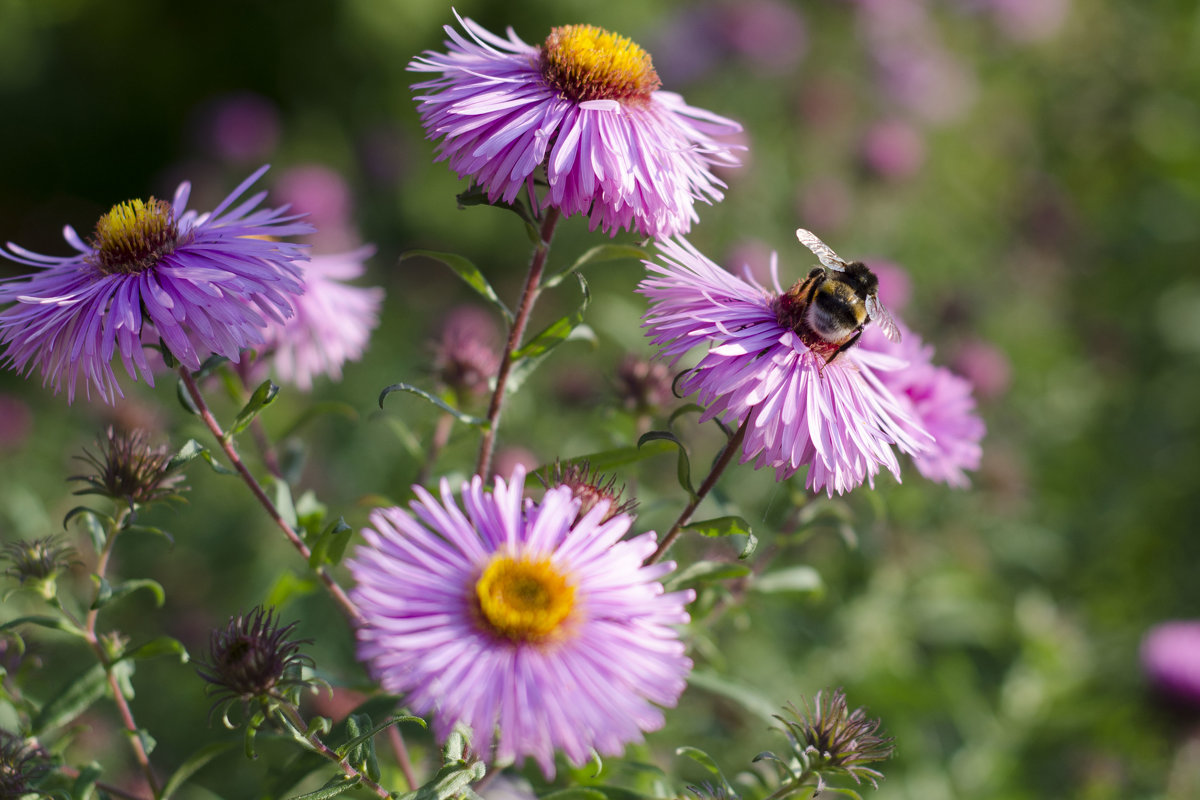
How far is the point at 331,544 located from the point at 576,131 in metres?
0.54

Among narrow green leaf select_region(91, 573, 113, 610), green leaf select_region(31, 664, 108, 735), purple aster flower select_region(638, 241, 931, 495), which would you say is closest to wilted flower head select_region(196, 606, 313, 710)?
narrow green leaf select_region(91, 573, 113, 610)

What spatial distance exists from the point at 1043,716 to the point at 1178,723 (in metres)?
0.31

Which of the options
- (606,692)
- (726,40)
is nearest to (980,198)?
(726,40)

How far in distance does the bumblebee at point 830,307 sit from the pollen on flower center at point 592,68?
281mm

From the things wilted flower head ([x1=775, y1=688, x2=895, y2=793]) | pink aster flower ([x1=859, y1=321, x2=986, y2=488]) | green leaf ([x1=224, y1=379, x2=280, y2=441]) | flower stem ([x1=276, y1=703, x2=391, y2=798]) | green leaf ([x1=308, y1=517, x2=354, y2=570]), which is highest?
pink aster flower ([x1=859, y1=321, x2=986, y2=488])

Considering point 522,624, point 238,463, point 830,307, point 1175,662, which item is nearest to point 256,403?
point 238,463

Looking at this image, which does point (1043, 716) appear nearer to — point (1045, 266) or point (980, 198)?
point (1045, 266)

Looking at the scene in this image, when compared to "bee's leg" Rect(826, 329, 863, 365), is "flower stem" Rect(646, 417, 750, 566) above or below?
below

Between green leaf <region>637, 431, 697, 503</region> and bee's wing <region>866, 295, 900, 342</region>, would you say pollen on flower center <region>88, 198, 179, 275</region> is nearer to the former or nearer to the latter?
green leaf <region>637, 431, 697, 503</region>

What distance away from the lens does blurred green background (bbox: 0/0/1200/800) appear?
6.86 ft

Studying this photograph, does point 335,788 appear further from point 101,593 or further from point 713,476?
point 713,476

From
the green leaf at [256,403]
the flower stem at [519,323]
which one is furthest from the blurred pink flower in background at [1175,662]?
the green leaf at [256,403]

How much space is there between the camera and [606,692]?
755 millimetres

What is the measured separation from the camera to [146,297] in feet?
3.23
